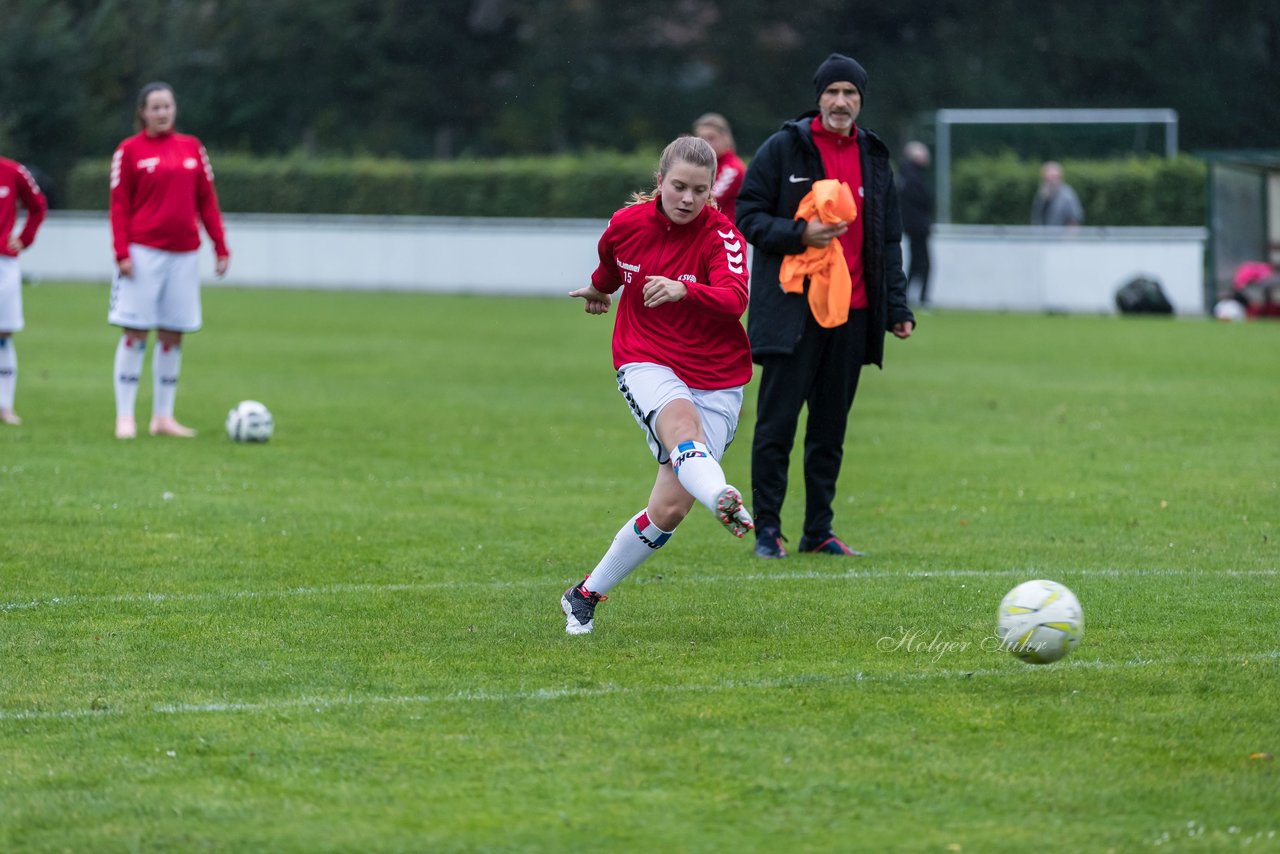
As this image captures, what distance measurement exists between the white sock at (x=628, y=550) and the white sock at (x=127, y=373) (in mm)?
6964

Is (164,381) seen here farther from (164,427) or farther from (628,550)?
(628,550)

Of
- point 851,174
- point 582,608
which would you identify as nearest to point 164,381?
point 851,174

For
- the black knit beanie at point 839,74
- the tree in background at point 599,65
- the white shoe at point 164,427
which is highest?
the tree in background at point 599,65

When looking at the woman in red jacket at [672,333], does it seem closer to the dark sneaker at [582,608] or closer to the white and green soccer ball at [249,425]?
the dark sneaker at [582,608]

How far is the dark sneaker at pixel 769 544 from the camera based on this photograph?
8.52 meters

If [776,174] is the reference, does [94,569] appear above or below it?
below

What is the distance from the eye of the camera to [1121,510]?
988cm

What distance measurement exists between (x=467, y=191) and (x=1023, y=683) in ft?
113

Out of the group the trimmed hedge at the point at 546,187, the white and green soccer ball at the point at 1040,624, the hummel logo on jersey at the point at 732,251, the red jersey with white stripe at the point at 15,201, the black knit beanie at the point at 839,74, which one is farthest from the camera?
the trimmed hedge at the point at 546,187

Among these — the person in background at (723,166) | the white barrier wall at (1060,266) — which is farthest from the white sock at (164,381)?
the white barrier wall at (1060,266)

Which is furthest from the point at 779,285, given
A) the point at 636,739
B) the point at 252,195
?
the point at 252,195

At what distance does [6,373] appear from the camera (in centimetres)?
1359

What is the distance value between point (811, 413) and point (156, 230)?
577cm

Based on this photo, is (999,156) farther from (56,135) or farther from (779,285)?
(779,285)
